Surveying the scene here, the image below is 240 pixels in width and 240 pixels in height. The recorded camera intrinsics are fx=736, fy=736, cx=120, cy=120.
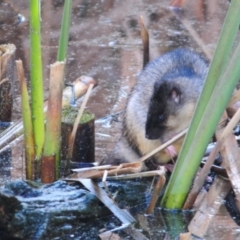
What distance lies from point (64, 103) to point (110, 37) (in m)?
2.98

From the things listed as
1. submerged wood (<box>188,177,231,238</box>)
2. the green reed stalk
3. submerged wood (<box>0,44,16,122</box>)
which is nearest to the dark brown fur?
submerged wood (<box>188,177,231,238</box>)

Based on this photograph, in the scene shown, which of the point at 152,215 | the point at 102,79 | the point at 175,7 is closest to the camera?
the point at 152,215

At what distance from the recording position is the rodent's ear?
168 inches

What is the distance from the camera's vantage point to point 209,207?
375 centimetres

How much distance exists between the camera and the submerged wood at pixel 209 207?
3.56 metres

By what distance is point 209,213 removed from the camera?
3.69 meters

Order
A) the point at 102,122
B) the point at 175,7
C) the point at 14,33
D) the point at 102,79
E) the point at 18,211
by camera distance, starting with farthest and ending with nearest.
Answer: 1. the point at 175,7
2. the point at 14,33
3. the point at 102,79
4. the point at 102,122
5. the point at 18,211

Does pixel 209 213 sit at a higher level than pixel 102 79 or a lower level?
higher

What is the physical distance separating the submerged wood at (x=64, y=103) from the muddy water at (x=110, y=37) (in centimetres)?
19

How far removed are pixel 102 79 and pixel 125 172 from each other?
2.82 metres

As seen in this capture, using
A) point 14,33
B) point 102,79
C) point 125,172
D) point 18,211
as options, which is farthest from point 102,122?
point 14,33

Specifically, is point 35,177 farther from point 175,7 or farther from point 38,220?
point 175,7

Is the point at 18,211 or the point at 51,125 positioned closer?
the point at 18,211

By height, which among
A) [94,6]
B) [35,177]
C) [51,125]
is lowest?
[94,6]
